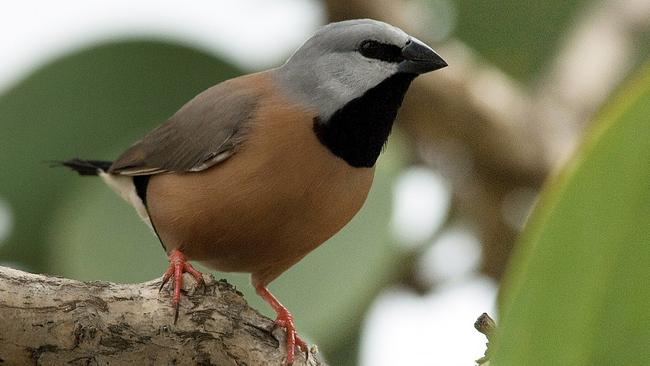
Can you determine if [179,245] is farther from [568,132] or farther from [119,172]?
[568,132]

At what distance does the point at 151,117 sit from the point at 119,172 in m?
0.77

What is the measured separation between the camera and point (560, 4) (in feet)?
17.5

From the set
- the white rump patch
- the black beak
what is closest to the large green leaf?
the white rump patch

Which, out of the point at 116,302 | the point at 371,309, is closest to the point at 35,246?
the point at 371,309

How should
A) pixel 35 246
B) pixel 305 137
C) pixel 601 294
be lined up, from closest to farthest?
pixel 601 294, pixel 305 137, pixel 35 246

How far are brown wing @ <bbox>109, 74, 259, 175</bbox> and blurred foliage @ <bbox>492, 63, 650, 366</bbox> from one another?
211cm

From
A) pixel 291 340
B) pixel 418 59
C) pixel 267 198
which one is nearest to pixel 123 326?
pixel 291 340

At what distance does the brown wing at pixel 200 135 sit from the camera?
2994mm

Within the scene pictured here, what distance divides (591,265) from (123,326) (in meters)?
1.55

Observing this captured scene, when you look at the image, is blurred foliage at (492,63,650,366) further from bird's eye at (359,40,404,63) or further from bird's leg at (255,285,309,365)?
bird's eye at (359,40,404,63)

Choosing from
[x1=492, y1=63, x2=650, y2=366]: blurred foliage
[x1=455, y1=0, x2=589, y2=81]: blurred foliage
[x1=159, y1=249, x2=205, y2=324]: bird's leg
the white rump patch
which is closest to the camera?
[x1=492, y1=63, x2=650, y2=366]: blurred foliage

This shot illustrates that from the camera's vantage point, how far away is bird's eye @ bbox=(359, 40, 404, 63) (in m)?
3.02

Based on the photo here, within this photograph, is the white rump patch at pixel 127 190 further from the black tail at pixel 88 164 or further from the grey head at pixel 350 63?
the grey head at pixel 350 63

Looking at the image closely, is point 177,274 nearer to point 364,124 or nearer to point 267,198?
point 267,198
